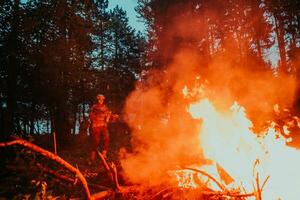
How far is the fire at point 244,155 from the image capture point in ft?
22.5

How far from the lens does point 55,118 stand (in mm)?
21828

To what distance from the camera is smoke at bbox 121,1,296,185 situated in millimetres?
8252

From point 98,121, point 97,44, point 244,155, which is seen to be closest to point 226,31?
point 97,44

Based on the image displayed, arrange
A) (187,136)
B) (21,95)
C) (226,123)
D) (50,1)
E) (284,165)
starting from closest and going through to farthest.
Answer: (284,165), (226,123), (187,136), (50,1), (21,95)

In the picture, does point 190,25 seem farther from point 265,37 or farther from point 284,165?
point 284,165

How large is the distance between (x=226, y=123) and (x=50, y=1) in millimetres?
14698

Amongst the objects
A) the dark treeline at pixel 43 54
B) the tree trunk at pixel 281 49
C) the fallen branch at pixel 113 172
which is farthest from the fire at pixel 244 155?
the tree trunk at pixel 281 49

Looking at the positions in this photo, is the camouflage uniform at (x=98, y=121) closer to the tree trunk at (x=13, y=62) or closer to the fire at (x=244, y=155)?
the fire at (x=244, y=155)

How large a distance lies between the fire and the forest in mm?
84

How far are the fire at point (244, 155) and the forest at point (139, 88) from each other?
0.08 meters

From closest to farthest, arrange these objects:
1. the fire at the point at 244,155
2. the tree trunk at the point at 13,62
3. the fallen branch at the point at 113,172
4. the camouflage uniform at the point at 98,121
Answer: the fire at the point at 244,155 < the fallen branch at the point at 113,172 < the camouflage uniform at the point at 98,121 < the tree trunk at the point at 13,62

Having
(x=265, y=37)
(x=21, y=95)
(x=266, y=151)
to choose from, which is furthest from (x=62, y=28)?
(x=265, y=37)

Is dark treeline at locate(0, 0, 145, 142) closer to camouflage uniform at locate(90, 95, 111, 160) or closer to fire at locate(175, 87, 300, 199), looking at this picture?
camouflage uniform at locate(90, 95, 111, 160)

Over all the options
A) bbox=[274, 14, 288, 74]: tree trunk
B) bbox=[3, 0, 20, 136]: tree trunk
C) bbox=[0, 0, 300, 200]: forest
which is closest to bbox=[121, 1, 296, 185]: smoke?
bbox=[0, 0, 300, 200]: forest
